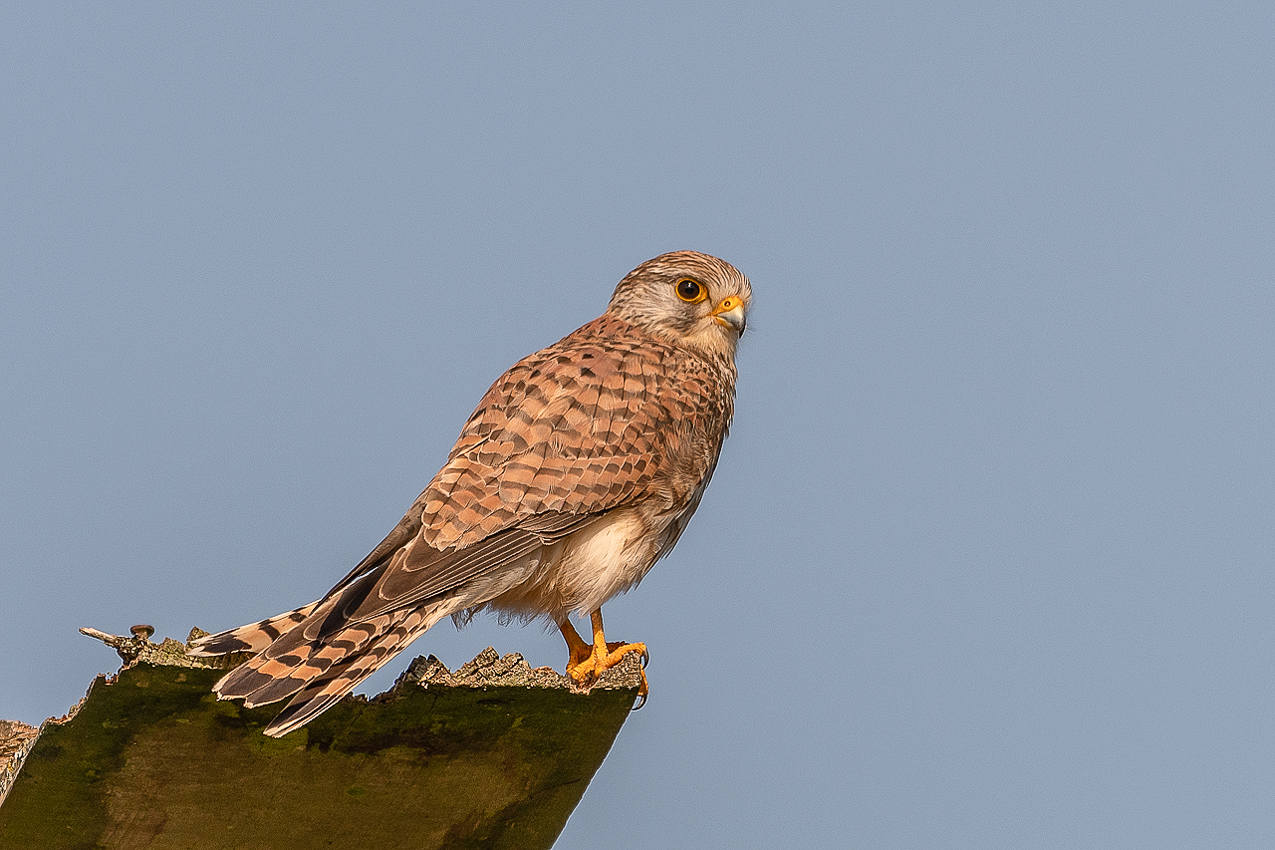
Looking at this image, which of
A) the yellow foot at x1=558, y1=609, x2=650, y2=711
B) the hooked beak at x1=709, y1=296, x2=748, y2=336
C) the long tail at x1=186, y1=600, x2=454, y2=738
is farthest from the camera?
the hooked beak at x1=709, y1=296, x2=748, y2=336

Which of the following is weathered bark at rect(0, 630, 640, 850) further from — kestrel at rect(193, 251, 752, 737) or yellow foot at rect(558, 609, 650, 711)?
yellow foot at rect(558, 609, 650, 711)

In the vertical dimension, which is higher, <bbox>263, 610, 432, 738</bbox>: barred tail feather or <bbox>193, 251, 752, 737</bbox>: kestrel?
<bbox>193, 251, 752, 737</bbox>: kestrel

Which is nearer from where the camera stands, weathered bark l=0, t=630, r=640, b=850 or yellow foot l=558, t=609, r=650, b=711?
weathered bark l=0, t=630, r=640, b=850

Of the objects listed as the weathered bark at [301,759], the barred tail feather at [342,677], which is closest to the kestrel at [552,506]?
the barred tail feather at [342,677]

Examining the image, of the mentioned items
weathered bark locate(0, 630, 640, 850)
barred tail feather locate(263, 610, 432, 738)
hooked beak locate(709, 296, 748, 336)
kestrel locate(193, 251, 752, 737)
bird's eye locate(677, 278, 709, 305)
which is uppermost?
bird's eye locate(677, 278, 709, 305)

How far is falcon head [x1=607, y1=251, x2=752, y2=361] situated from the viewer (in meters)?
5.62

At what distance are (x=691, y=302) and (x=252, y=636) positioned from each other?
2.45 metres

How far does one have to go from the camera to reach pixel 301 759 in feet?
12.5

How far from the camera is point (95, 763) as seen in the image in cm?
362

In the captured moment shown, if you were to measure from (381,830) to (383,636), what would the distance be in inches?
24.1

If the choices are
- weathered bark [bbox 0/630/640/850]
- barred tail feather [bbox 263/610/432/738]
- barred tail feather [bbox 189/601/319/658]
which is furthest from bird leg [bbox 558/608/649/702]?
barred tail feather [bbox 189/601/319/658]

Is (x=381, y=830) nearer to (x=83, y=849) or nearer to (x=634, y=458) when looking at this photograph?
(x=83, y=849)

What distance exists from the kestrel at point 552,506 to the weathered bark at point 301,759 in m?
0.15

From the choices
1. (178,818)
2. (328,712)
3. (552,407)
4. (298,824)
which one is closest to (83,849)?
(178,818)
